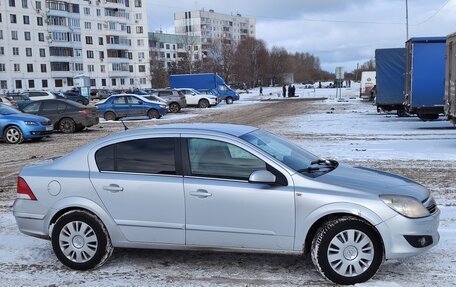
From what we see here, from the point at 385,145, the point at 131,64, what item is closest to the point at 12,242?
the point at 385,145

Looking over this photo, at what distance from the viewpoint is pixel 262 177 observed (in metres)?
4.60

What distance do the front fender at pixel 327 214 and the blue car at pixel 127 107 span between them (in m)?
24.8

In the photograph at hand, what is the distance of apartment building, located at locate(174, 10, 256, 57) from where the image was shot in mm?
165275

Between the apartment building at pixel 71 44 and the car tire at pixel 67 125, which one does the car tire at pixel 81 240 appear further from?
the apartment building at pixel 71 44

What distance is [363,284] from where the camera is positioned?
15.0ft

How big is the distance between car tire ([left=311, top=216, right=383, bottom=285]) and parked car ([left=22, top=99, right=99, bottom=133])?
18.3 metres

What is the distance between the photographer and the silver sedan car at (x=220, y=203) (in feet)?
14.9

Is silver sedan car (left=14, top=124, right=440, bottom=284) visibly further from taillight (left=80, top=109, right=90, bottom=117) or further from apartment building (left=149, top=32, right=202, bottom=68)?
apartment building (left=149, top=32, right=202, bottom=68)

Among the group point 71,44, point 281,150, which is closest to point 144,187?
point 281,150

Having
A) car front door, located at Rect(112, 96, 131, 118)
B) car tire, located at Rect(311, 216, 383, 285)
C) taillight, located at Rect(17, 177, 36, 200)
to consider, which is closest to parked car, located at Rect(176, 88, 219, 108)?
car front door, located at Rect(112, 96, 131, 118)

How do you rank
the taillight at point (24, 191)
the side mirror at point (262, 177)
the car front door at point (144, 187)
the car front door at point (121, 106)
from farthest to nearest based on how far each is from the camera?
the car front door at point (121, 106)
the taillight at point (24, 191)
the car front door at point (144, 187)
the side mirror at point (262, 177)

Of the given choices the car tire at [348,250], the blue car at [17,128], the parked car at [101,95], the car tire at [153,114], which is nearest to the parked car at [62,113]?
the blue car at [17,128]

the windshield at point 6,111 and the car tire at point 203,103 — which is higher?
the windshield at point 6,111

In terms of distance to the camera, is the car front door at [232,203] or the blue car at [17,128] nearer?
the car front door at [232,203]
